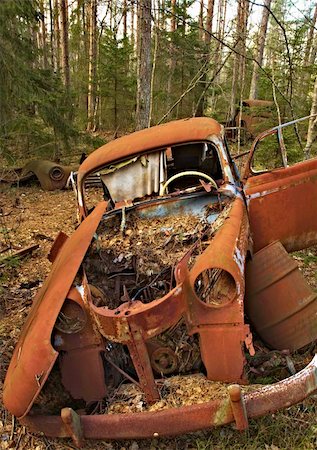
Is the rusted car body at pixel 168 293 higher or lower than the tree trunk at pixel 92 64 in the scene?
lower

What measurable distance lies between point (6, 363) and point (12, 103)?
6.18 m

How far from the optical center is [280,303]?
3318 mm

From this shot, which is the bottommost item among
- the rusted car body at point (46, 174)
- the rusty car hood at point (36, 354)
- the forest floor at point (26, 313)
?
the forest floor at point (26, 313)

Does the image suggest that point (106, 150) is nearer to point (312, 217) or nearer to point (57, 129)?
point (312, 217)

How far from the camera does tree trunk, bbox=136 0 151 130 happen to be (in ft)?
30.1

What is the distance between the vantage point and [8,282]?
531 cm

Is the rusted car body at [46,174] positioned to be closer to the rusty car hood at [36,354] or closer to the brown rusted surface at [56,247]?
the brown rusted surface at [56,247]

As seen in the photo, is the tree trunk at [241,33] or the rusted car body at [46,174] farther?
the rusted car body at [46,174]

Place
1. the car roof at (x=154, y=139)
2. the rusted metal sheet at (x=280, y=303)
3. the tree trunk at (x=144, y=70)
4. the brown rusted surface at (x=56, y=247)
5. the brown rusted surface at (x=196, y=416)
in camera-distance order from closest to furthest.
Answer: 1. the brown rusted surface at (x=196, y=416)
2. the rusted metal sheet at (x=280, y=303)
3. the car roof at (x=154, y=139)
4. the brown rusted surface at (x=56, y=247)
5. the tree trunk at (x=144, y=70)

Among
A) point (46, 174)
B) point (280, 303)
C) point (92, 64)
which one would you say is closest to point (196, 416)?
point (280, 303)

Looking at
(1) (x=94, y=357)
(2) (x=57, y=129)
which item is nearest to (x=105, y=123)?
(2) (x=57, y=129)

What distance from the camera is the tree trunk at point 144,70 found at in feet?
30.1

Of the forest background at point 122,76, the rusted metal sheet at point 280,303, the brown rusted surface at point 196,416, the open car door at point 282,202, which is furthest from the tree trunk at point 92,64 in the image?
the brown rusted surface at point 196,416

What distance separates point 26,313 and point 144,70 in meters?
6.74
